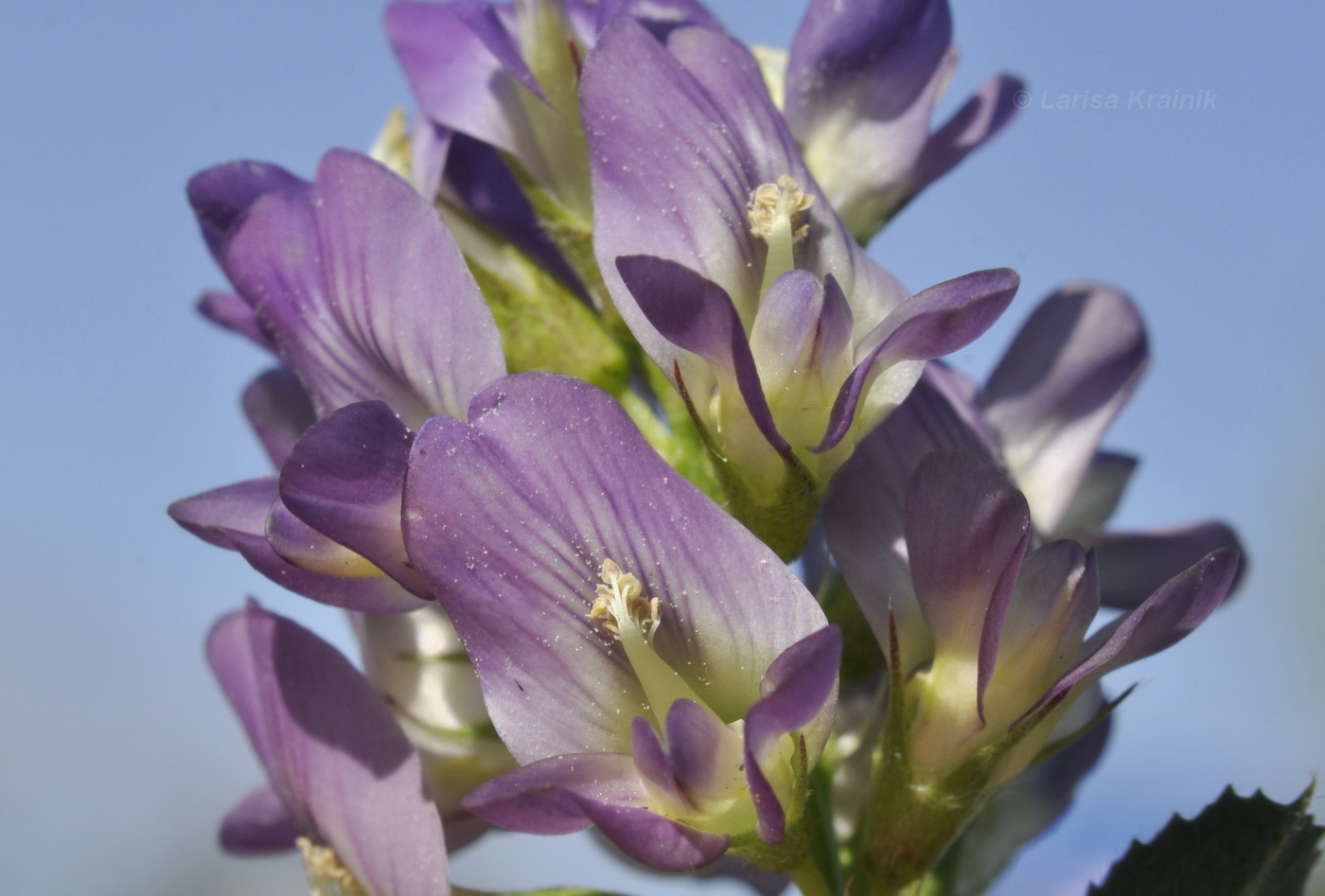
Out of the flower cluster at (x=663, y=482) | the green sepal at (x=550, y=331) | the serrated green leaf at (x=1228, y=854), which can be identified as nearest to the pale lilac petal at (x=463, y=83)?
the flower cluster at (x=663, y=482)

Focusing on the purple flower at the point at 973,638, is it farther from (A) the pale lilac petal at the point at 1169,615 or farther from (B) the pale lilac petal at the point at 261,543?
(B) the pale lilac petal at the point at 261,543

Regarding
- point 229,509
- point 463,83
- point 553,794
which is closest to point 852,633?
point 553,794

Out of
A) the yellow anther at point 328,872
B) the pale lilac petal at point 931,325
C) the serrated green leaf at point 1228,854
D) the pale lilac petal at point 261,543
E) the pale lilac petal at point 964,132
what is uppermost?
the pale lilac petal at point 964,132

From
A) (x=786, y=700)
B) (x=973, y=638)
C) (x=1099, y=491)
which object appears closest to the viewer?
(x=786, y=700)

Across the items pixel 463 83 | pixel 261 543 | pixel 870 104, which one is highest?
pixel 463 83

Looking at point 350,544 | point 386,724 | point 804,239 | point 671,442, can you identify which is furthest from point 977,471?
point 386,724

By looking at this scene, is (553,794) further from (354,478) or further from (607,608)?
(354,478)

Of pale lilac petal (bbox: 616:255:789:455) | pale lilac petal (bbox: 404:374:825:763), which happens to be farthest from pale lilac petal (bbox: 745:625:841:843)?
pale lilac petal (bbox: 616:255:789:455)
